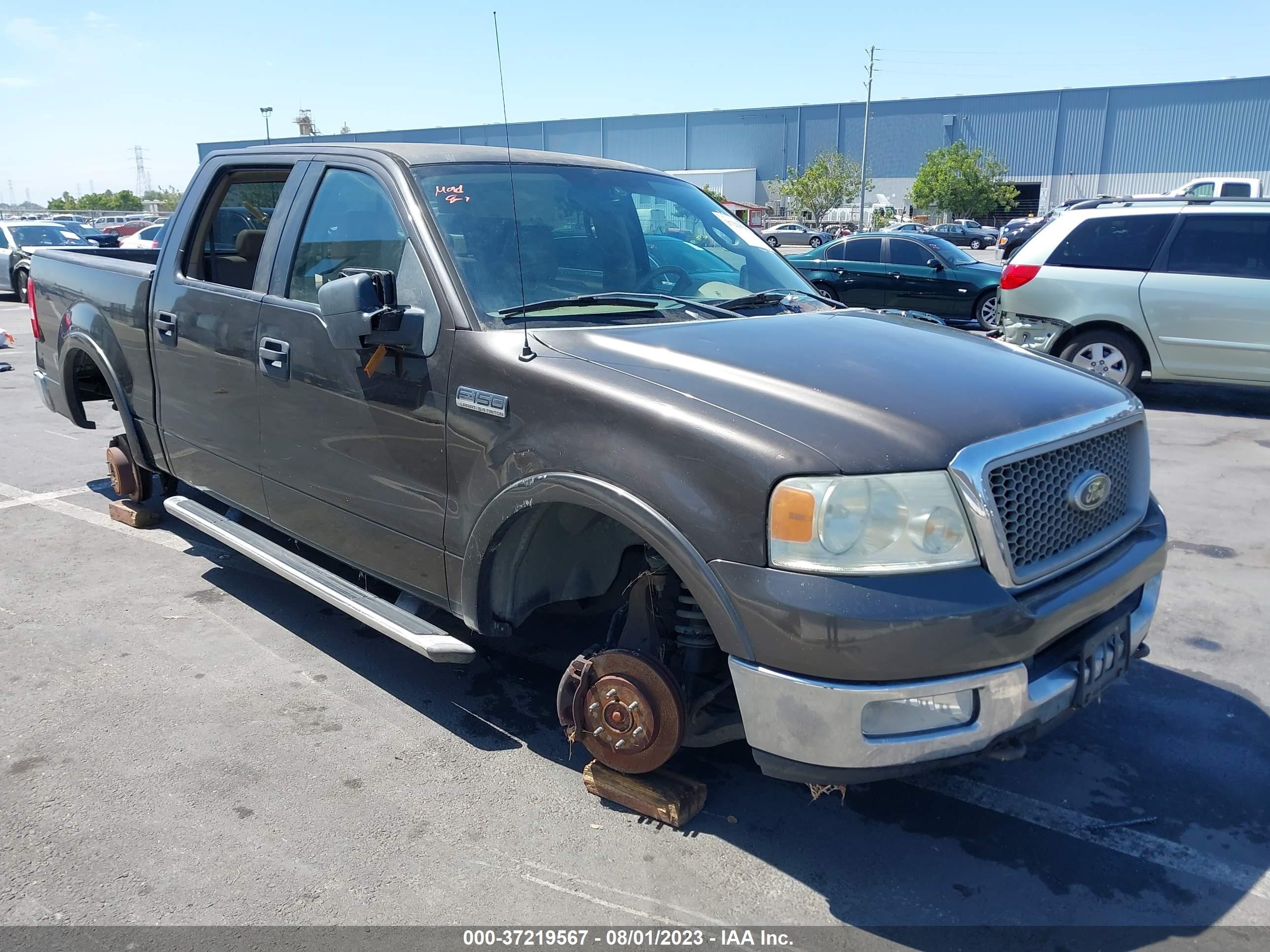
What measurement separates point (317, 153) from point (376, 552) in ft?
5.42

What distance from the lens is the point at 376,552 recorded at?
3580 mm

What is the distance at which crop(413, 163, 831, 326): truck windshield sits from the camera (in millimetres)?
3311

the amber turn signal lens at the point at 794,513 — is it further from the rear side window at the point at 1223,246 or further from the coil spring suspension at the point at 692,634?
the rear side window at the point at 1223,246

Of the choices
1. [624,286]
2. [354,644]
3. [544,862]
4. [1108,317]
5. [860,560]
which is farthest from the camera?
[1108,317]

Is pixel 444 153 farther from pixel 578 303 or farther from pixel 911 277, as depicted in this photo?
pixel 911 277

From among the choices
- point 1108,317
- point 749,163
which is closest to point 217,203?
point 1108,317

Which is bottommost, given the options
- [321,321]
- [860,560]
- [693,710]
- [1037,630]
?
[693,710]

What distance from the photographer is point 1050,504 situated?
2.66m

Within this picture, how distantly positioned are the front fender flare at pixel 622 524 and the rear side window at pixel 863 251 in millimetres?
13240

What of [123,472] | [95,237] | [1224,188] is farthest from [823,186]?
[123,472]

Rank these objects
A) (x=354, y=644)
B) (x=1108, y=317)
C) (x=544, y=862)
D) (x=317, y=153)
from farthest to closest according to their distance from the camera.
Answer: (x=1108, y=317), (x=354, y=644), (x=317, y=153), (x=544, y=862)

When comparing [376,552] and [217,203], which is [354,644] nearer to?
[376,552]

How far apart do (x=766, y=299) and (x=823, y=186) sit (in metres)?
62.4

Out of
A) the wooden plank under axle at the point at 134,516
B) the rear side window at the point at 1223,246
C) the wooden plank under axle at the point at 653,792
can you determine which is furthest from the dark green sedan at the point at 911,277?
the wooden plank under axle at the point at 653,792
